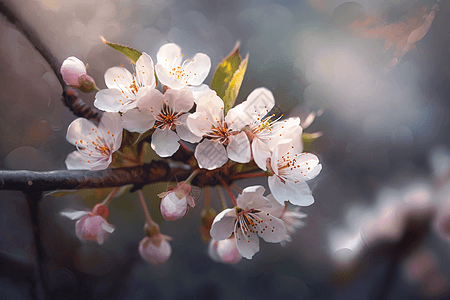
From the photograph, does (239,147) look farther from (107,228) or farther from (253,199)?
(107,228)

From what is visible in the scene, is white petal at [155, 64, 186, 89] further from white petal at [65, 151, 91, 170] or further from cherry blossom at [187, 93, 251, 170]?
white petal at [65, 151, 91, 170]

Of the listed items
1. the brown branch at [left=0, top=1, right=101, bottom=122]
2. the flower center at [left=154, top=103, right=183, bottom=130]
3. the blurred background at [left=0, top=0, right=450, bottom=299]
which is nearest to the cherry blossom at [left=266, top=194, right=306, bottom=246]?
the blurred background at [left=0, top=0, right=450, bottom=299]

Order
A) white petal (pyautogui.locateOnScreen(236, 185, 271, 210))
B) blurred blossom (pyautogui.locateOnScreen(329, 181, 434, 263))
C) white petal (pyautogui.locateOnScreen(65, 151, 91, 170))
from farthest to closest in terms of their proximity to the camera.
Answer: blurred blossom (pyautogui.locateOnScreen(329, 181, 434, 263)), white petal (pyautogui.locateOnScreen(65, 151, 91, 170)), white petal (pyautogui.locateOnScreen(236, 185, 271, 210))

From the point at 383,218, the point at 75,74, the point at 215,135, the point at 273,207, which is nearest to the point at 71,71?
the point at 75,74

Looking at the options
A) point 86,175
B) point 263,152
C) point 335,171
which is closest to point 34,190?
point 86,175

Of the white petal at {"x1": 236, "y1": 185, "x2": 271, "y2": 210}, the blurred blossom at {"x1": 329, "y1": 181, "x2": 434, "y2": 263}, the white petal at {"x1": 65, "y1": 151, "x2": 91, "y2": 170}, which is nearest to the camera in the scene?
the white petal at {"x1": 236, "y1": 185, "x2": 271, "y2": 210}

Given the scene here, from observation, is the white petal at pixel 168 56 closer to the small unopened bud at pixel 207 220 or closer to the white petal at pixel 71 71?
the white petal at pixel 71 71

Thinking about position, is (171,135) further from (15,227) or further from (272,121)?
(15,227)
